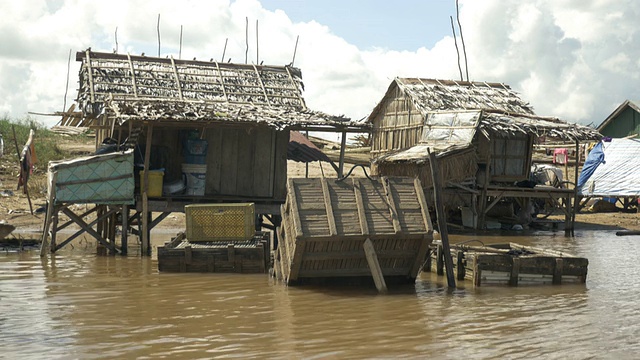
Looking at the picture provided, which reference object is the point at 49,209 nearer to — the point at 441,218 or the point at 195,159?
the point at 195,159

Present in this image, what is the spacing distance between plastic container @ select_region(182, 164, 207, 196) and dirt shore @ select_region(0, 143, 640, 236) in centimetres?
282

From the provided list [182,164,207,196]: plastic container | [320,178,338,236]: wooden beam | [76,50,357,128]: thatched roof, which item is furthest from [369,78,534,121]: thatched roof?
[320,178,338,236]: wooden beam

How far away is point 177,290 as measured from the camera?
12195 mm

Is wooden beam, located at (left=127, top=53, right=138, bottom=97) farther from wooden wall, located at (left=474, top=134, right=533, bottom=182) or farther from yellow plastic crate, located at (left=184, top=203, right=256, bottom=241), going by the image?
wooden wall, located at (left=474, top=134, right=533, bottom=182)

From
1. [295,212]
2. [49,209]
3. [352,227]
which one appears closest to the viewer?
[295,212]

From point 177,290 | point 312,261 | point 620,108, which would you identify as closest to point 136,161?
point 177,290

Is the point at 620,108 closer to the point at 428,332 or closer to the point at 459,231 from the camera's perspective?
the point at 459,231

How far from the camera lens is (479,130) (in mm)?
23875

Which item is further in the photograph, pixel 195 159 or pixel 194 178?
pixel 195 159

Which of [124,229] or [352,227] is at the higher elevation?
[352,227]

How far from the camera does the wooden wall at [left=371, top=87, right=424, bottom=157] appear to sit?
27.5 metres

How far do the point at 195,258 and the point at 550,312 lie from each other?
6.18 metres

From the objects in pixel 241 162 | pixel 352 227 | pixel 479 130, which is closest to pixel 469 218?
pixel 479 130

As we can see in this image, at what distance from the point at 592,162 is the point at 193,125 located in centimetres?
1751
